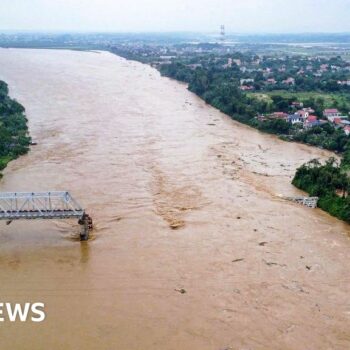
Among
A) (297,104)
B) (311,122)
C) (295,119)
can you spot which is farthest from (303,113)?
(297,104)

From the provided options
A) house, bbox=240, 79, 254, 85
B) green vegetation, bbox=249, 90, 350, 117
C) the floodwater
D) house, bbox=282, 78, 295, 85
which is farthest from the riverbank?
house, bbox=282, 78, 295, 85

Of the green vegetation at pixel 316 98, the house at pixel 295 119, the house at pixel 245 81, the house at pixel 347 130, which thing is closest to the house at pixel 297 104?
the green vegetation at pixel 316 98

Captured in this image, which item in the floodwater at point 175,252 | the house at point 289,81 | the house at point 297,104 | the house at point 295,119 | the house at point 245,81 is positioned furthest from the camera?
the house at point 289,81

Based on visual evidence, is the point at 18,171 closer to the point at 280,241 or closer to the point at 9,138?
the point at 9,138

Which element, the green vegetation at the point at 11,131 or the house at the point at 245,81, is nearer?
the green vegetation at the point at 11,131

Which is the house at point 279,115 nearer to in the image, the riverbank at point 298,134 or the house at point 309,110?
the riverbank at point 298,134

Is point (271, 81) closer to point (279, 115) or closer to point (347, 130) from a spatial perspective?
point (279, 115)
